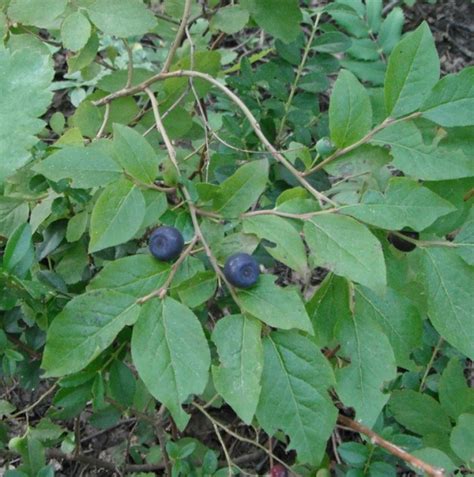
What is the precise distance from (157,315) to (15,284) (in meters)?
0.29

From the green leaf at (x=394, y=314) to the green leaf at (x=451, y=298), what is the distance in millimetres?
49

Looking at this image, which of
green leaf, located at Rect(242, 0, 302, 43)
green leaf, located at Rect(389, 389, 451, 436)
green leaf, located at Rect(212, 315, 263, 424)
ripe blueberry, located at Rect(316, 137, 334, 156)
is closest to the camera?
green leaf, located at Rect(212, 315, 263, 424)

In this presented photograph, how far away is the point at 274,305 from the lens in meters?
0.84

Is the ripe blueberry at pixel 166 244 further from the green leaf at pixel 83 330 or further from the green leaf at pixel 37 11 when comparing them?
the green leaf at pixel 37 11

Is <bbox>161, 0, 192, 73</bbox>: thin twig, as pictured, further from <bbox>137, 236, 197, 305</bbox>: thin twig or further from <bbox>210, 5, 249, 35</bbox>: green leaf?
<bbox>137, 236, 197, 305</bbox>: thin twig

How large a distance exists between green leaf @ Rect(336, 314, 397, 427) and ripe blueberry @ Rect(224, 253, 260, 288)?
190mm

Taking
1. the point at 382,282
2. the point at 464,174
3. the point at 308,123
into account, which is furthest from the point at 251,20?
the point at 382,282

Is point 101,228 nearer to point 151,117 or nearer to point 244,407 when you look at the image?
point 244,407

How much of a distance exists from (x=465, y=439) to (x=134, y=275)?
618 mm

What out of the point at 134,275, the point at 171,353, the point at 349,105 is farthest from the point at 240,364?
the point at 349,105

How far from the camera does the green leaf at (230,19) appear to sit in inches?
55.7

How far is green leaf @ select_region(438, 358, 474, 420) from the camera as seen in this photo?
124 cm

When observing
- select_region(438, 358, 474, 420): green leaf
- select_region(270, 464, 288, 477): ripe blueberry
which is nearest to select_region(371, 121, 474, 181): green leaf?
select_region(438, 358, 474, 420): green leaf

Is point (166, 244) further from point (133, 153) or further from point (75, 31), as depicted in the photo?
point (75, 31)
